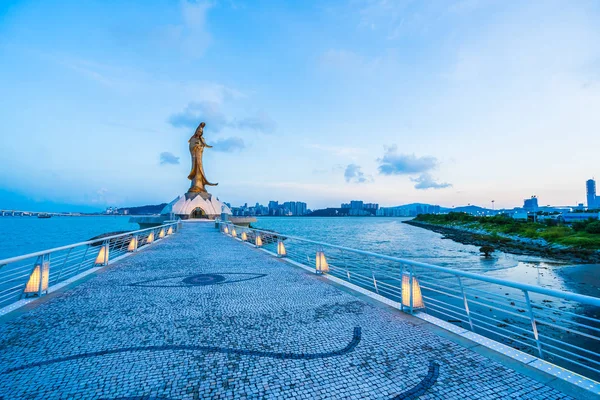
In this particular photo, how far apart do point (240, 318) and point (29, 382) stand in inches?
96.1

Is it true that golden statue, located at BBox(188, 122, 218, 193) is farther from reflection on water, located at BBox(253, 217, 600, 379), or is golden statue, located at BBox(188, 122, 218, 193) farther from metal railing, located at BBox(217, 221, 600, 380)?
metal railing, located at BBox(217, 221, 600, 380)

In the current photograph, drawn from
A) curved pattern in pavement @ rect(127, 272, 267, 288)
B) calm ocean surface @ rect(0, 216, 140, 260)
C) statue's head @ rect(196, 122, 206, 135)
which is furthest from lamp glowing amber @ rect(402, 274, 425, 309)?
statue's head @ rect(196, 122, 206, 135)

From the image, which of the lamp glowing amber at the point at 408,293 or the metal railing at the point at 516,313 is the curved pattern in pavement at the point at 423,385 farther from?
the lamp glowing amber at the point at 408,293

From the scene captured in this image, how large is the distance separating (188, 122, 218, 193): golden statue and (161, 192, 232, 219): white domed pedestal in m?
1.32

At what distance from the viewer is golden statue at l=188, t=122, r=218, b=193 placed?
49094mm

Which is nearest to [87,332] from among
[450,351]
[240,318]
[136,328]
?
[136,328]

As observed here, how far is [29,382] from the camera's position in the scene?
2912 millimetres

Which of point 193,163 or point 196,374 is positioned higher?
point 193,163

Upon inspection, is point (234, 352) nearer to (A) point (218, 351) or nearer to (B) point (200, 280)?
(A) point (218, 351)

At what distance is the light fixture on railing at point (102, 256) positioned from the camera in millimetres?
9125

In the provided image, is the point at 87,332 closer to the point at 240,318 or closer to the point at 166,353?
the point at 166,353

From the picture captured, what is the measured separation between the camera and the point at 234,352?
3.53 m

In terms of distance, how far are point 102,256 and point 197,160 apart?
4257 centimetres

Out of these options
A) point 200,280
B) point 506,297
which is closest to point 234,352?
point 200,280
